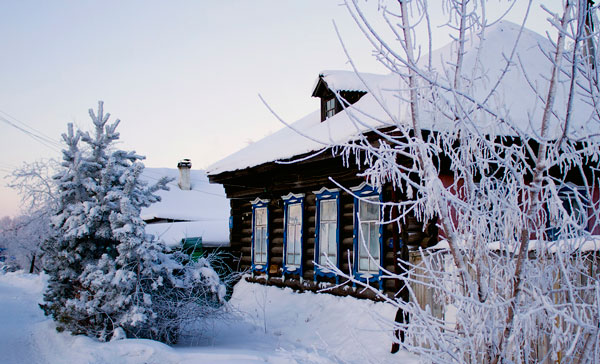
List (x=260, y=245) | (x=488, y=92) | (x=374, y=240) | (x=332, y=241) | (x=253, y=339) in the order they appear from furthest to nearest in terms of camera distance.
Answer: (x=260, y=245) < (x=332, y=241) < (x=374, y=240) < (x=253, y=339) < (x=488, y=92)

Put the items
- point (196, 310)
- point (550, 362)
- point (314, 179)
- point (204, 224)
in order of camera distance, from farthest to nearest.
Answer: point (204, 224)
point (314, 179)
point (196, 310)
point (550, 362)

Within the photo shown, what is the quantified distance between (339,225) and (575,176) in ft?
14.8

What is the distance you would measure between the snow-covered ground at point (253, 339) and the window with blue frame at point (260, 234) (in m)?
0.86

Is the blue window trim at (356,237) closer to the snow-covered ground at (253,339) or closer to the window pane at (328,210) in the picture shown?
the snow-covered ground at (253,339)

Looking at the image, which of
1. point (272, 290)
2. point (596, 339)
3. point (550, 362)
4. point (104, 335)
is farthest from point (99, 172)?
point (596, 339)

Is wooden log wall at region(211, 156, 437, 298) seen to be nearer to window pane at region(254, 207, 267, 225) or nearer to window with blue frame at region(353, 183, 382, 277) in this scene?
window with blue frame at region(353, 183, 382, 277)

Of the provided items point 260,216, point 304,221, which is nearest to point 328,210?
point 304,221

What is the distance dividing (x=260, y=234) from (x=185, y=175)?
17648 millimetres

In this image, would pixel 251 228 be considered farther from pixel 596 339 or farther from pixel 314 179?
pixel 596 339

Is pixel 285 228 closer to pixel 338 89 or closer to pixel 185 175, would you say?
pixel 338 89

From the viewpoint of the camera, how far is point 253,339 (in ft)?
29.1

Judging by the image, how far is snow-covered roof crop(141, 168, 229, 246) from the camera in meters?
20.9

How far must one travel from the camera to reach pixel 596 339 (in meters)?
2.07

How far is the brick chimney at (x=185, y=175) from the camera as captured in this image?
96.9ft
